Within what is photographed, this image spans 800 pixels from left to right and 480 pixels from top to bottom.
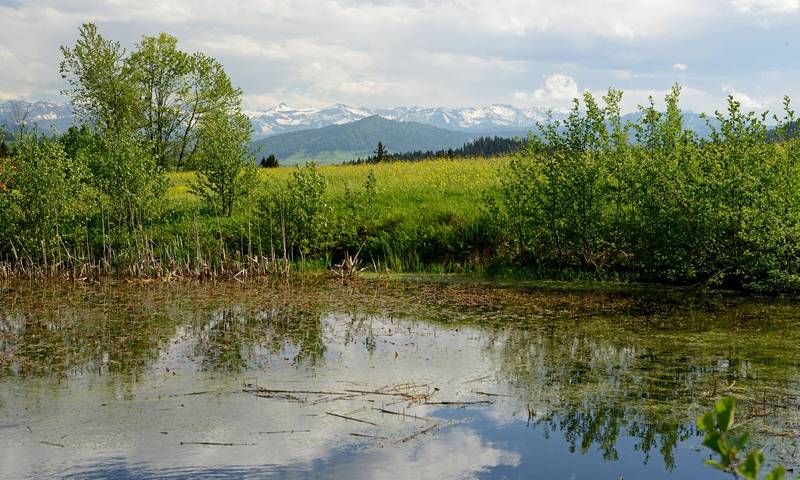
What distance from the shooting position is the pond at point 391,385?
7.25 meters

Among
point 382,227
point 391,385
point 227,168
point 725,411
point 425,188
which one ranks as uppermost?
point 227,168

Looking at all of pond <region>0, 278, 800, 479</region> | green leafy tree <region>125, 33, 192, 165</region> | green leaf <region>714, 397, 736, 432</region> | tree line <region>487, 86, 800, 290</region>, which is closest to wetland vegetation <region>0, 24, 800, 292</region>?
tree line <region>487, 86, 800, 290</region>

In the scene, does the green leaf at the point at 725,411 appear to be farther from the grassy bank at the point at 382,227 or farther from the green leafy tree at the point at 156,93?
the green leafy tree at the point at 156,93

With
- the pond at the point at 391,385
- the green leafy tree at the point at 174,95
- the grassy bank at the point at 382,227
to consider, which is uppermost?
the green leafy tree at the point at 174,95

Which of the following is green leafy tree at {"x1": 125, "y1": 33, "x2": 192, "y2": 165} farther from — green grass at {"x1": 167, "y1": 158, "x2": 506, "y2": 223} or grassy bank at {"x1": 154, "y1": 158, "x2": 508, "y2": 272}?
grassy bank at {"x1": 154, "y1": 158, "x2": 508, "y2": 272}

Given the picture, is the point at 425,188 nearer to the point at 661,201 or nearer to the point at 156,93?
the point at 661,201

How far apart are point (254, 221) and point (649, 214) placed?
13.0 m

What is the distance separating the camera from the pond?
23.8 feet

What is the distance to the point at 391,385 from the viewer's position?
998 cm

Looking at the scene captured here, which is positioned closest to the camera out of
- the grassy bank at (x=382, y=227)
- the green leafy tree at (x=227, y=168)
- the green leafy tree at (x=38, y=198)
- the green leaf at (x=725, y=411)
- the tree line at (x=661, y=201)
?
the green leaf at (x=725, y=411)

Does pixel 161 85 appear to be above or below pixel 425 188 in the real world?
above

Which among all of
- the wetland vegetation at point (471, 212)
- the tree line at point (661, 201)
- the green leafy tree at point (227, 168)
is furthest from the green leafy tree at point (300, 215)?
the tree line at point (661, 201)

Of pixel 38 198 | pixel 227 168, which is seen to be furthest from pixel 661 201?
pixel 38 198

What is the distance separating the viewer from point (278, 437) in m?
7.86
